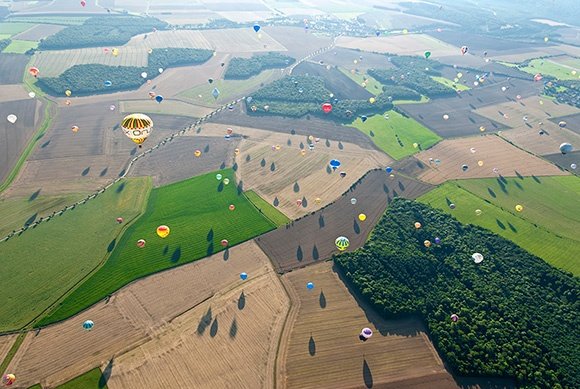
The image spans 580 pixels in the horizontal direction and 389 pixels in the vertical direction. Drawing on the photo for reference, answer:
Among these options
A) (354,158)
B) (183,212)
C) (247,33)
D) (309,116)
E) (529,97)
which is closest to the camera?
(183,212)

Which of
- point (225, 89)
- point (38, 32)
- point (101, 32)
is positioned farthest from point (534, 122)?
point (38, 32)

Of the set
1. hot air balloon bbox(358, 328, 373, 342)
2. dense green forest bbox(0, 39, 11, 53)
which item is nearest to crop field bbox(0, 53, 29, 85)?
dense green forest bbox(0, 39, 11, 53)

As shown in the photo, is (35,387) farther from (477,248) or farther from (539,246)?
(539,246)

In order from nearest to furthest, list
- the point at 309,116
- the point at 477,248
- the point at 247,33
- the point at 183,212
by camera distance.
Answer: the point at 477,248
the point at 183,212
the point at 309,116
the point at 247,33

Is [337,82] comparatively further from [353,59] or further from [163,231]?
[163,231]

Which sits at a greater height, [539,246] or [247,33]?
[247,33]

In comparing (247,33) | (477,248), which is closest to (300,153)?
(477,248)
